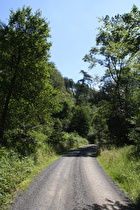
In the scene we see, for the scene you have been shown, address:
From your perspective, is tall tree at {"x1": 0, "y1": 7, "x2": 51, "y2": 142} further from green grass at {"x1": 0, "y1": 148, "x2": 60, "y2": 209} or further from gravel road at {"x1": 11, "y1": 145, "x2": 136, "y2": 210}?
gravel road at {"x1": 11, "y1": 145, "x2": 136, "y2": 210}

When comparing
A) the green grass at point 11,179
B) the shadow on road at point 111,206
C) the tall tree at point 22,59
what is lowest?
the shadow on road at point 111,206

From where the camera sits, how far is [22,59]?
12.1 metres

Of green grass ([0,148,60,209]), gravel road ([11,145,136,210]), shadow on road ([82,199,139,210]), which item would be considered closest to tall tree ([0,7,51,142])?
green grass ([0,148,60,209])

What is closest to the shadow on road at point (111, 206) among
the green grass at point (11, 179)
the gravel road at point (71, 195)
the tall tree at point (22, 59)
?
the gravel road at point (71, 195)

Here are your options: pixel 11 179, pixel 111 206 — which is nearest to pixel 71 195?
pixel 111 206

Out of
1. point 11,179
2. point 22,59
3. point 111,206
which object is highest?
point 22,59


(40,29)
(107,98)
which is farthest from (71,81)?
(40,29)

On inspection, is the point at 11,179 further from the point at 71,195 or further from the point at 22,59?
Answer: the point at 22,59

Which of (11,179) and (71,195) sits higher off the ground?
(11,179)

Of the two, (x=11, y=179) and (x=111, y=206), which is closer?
(x=111, y=206)

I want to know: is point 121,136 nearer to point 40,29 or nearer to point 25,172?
point 25,172

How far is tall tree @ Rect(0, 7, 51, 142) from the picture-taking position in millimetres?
11523

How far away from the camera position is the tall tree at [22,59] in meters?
11.5

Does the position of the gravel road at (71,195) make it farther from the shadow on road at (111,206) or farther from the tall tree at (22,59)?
the tall tree at (22,59)
